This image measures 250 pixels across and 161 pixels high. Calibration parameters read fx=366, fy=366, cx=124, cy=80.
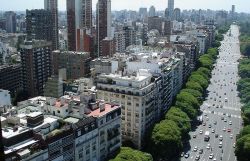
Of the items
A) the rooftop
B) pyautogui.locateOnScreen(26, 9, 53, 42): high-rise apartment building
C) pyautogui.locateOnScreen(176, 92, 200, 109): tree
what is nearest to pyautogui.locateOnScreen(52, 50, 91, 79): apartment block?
pyautogui.locateOnScreen(26, 9, 53, 42): high-rise apartment building

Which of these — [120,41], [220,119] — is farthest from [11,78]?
[120,41]

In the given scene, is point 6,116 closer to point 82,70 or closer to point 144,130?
point 144,130

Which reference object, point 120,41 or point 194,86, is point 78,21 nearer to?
point 120,41

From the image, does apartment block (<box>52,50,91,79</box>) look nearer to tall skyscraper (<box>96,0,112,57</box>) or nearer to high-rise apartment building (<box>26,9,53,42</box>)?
high-rise apartment building (<box>26,9,53,42</box>)

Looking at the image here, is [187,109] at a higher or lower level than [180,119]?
lower

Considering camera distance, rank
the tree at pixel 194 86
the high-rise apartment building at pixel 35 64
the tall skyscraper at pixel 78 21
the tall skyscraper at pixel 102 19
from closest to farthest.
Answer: the high-rise apartment building at pixel 35 64
the tree at pixel 194 86
the tall skyscraper at pixel 78 21
the tall skyscraper at pixel 102 19

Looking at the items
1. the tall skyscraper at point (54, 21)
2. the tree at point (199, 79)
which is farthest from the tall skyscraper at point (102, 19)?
the tree at point (199, 79)

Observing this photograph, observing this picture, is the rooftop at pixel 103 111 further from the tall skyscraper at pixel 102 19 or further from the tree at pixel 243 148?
the tall skyscraper at pixel 102 19
